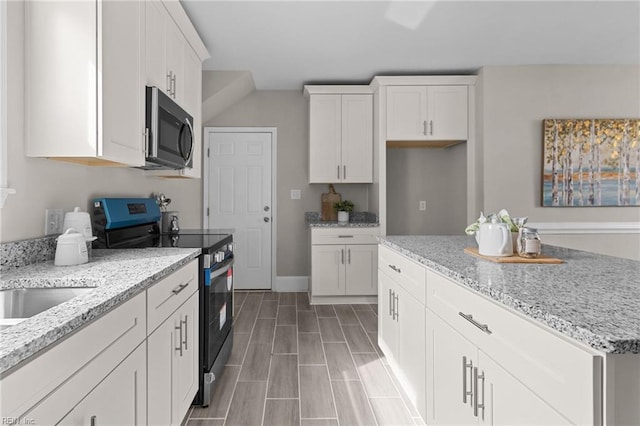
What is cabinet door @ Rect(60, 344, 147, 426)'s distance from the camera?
36.2 inches

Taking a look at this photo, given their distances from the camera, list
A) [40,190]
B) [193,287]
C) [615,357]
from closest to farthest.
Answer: [615,357] < [40,190] < [193,287]

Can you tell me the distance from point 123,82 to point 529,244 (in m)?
1.98

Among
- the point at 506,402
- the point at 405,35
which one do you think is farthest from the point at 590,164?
the point at 506,402

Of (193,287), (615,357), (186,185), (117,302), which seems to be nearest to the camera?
(615,357)

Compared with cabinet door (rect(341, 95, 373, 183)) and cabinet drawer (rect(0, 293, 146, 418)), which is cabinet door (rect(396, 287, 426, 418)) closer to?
cabinet drawer (rect(0, 293, 146, 418))

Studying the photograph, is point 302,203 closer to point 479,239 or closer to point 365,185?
point 365,185

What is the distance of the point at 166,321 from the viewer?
156 centimetres

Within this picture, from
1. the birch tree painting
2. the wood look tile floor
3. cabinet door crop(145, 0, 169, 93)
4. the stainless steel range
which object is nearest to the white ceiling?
cabinet door crop(145, 0, 169, 93)

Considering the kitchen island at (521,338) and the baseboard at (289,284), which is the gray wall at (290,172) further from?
the kitchen island at (521,338)

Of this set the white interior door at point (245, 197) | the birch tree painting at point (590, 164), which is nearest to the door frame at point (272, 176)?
the white interior door at point (245, 197)

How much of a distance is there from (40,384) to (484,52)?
406 centimetres

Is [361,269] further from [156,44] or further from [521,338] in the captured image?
[521,338]

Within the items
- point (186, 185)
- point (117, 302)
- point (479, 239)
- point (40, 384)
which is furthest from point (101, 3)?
point (186, 185)

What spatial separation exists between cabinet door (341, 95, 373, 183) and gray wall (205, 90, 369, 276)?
454 millimetres
